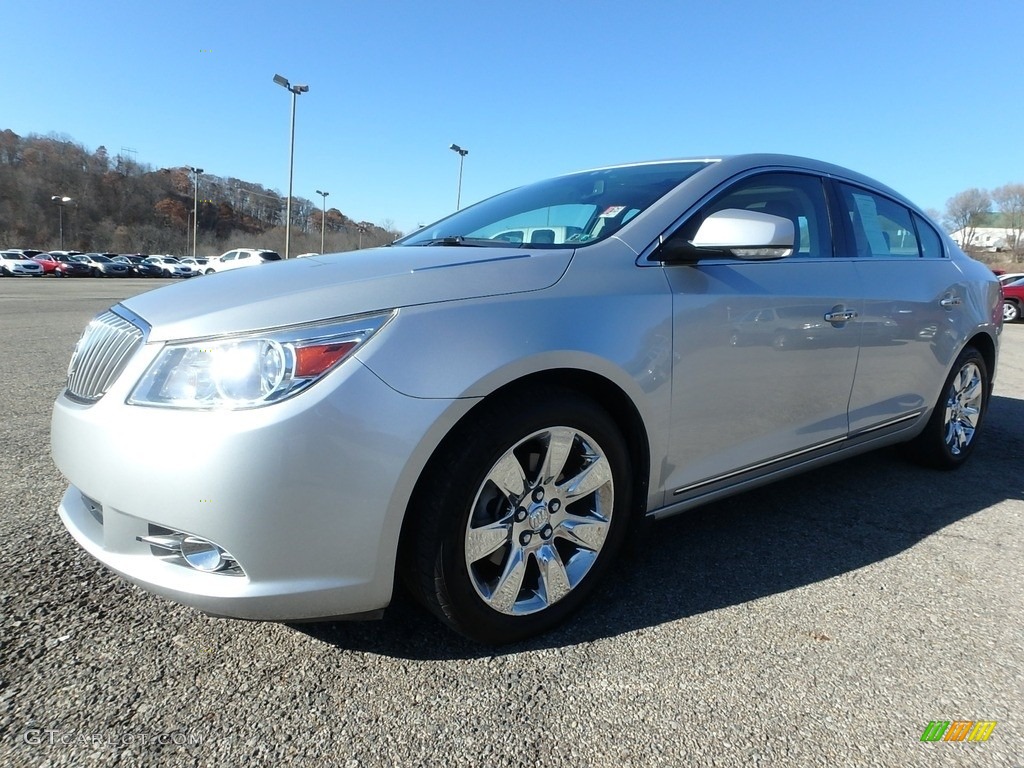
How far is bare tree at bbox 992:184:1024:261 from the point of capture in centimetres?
7912

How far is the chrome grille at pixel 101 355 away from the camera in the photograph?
174 centimetres

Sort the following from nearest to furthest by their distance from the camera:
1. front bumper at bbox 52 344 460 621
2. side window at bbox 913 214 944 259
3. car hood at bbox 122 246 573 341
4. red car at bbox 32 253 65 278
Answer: front bumper at bbox 52 344 460 621
car hood at bbox 122 246 573 341
side window at bbox 913 214 944 259
red car at bbox 32 253 65 278

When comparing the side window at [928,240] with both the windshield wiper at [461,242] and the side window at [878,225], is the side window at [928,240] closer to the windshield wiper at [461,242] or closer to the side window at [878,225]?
the side window at [878,225]

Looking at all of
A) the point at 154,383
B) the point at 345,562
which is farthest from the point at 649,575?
the point at 154,383

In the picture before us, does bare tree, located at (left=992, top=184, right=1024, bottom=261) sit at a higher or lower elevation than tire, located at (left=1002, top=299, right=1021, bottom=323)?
higher

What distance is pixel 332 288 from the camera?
1.73 m

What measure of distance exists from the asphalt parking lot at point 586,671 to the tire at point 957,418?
41.0 inches

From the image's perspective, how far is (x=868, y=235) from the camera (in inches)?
123

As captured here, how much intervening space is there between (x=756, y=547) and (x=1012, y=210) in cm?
10282

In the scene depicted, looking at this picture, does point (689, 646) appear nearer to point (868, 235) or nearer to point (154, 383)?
point (154, 383)

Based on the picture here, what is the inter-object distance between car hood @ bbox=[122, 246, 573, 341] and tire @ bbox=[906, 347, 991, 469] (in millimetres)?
2843

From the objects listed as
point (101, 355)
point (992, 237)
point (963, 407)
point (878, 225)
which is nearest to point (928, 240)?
point (878, 225)

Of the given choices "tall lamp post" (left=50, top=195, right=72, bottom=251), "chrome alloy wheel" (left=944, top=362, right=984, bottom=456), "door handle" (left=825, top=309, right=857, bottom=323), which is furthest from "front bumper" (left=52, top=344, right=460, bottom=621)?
"tall lamp post" (left=50, top=195, right=72, bottom=251)

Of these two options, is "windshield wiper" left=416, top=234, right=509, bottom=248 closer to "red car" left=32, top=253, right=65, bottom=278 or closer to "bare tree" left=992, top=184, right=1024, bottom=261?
"red car" left=32, top=253, right=65, bottom=278
